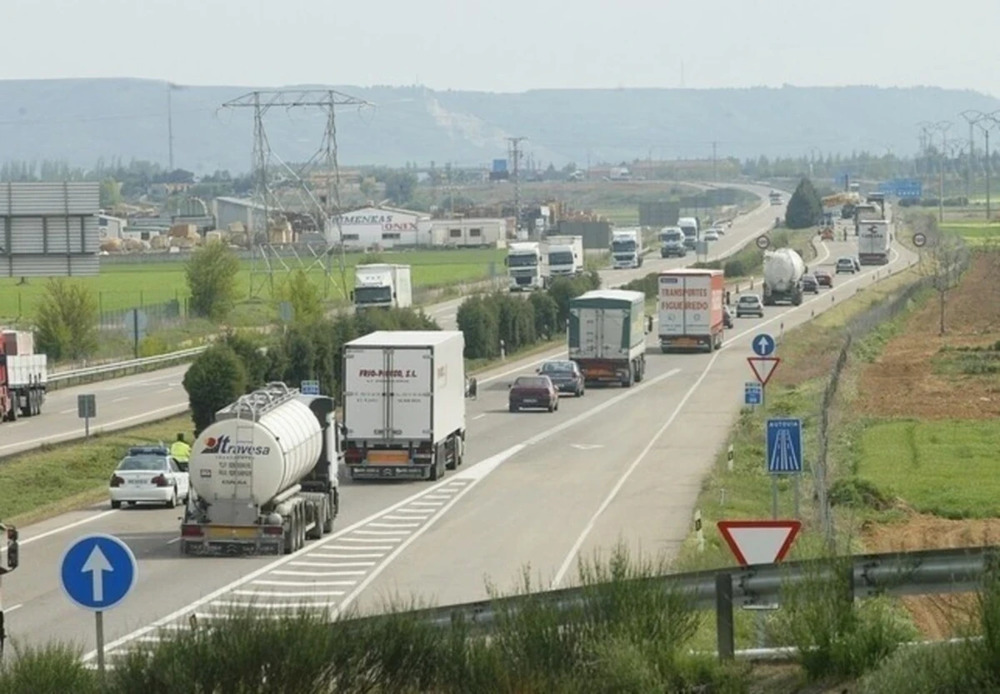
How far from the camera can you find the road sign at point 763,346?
1626 inches

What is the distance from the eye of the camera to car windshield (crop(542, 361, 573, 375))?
69500mm

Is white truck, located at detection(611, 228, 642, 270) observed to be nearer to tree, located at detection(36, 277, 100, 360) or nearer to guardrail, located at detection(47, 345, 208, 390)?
guardrail, located at detection(47, 345, 208, 390)

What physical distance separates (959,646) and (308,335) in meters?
50.8

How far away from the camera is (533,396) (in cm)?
6369

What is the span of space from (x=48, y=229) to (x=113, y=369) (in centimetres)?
3758

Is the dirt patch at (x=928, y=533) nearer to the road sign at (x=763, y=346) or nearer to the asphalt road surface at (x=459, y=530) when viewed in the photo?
the asphalt road surface at (x=459, y=530)

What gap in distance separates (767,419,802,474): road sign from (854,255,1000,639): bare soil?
240cm

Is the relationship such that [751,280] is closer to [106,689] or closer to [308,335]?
[308,335]

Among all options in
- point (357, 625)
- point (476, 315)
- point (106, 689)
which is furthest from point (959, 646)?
point (476, 315)

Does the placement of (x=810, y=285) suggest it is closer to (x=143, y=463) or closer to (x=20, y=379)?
(x=20, y=379)

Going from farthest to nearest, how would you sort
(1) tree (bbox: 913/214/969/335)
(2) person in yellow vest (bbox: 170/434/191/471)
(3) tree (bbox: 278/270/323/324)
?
1. (1) tree (bbox: 913/214/969/335)
2. (3) tree (bbox: 278/270/323/324)
3. (2) person in yellow vest (bbox: 170/434/191/471)

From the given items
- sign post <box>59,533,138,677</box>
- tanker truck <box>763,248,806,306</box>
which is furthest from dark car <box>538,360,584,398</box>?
sign post <box>59,533,138,677</box>

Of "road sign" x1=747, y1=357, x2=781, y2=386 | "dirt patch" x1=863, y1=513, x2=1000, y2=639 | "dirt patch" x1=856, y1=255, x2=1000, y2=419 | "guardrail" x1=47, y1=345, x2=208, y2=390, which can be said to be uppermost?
"road sign" x1=747, y1=357, x2=781, y2=386

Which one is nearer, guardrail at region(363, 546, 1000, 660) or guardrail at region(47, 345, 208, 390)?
guardrail at region(363, 546, 1000, 660)
